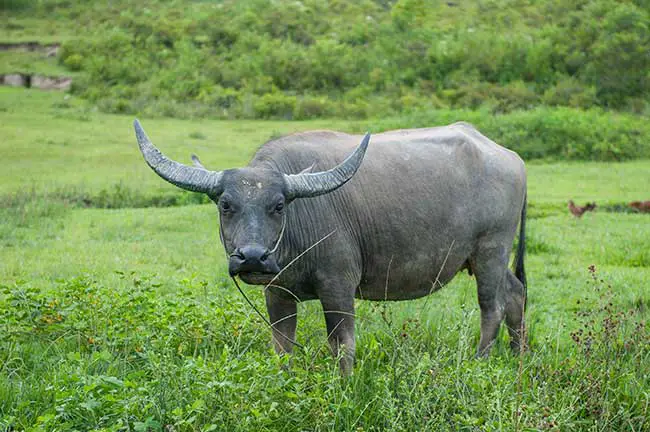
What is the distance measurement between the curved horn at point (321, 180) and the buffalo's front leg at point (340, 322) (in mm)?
633

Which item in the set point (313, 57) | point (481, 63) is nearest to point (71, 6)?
point (313, 57)

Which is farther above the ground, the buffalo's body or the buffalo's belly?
the buffalo's body

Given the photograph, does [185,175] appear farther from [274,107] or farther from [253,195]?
[274,107]

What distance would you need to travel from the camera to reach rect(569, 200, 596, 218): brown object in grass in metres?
11.4

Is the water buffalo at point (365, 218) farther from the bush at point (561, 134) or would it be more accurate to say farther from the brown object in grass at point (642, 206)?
the bush at point (561, 134)

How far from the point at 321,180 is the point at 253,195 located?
1.27 feet

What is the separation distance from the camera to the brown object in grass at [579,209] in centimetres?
1137

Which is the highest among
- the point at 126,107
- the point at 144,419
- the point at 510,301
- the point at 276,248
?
the point at 276,248

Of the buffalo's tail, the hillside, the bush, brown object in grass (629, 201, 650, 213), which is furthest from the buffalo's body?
the hillside

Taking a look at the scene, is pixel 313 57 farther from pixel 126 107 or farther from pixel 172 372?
pixel 172 372

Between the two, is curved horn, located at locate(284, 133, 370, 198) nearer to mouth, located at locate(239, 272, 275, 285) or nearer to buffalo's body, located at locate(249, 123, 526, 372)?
buffalo's body, located at locate(249, 123, 526, 372)

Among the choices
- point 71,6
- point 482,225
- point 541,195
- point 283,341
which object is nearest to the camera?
point 283,341

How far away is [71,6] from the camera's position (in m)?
31.4

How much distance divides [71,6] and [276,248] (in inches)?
1153
